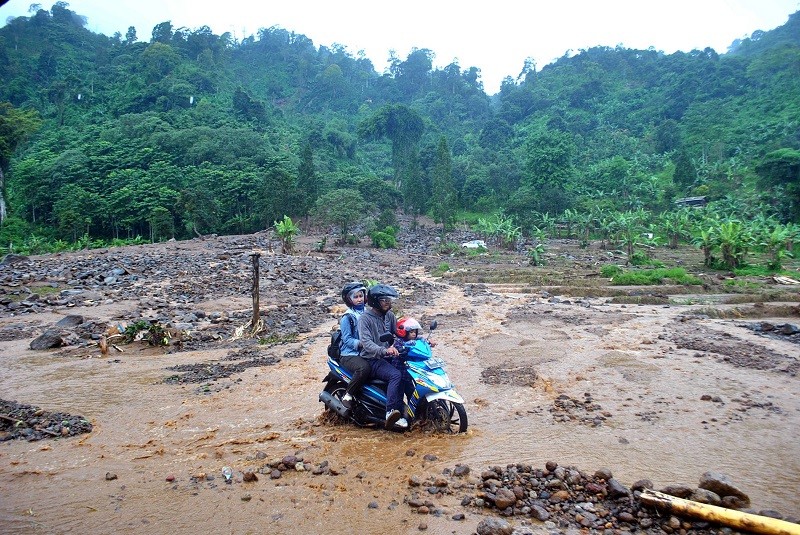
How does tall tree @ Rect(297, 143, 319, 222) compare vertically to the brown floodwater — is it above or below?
above

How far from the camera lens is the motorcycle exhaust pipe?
6043mm

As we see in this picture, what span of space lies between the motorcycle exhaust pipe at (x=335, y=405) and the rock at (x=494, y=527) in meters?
2.42

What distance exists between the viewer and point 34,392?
25.9 ft

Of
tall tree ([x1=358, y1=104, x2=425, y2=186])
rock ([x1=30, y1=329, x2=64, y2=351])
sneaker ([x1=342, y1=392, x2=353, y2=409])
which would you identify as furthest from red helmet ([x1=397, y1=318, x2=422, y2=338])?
tall tree ([x1=358, y1=104, x2=425, y2=186])

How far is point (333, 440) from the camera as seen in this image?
232 inches

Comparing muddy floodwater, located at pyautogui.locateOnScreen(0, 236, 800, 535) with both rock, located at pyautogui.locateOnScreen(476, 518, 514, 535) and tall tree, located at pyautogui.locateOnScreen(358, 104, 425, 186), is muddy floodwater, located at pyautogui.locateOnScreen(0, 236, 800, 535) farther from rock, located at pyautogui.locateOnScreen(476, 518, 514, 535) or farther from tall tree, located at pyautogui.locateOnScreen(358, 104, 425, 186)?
tall tree, located at pyautogui.locateOnScreen(358, 104, 425, 186)

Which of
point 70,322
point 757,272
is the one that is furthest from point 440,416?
point 757,272

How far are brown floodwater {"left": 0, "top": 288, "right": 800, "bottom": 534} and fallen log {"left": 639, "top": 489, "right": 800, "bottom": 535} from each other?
820mm

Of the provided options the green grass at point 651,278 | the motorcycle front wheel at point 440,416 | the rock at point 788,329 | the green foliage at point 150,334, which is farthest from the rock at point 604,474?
the green grass at point 651,278

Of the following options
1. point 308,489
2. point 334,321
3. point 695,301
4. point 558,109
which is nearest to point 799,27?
point 558,109

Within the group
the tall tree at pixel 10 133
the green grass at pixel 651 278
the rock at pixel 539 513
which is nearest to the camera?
the rock at pixel 539 513

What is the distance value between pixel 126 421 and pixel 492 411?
475 centimetres

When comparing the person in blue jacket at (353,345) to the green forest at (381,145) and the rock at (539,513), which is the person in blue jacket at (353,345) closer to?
the rock at (539,513)

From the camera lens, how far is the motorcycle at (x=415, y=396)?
18.4ft
